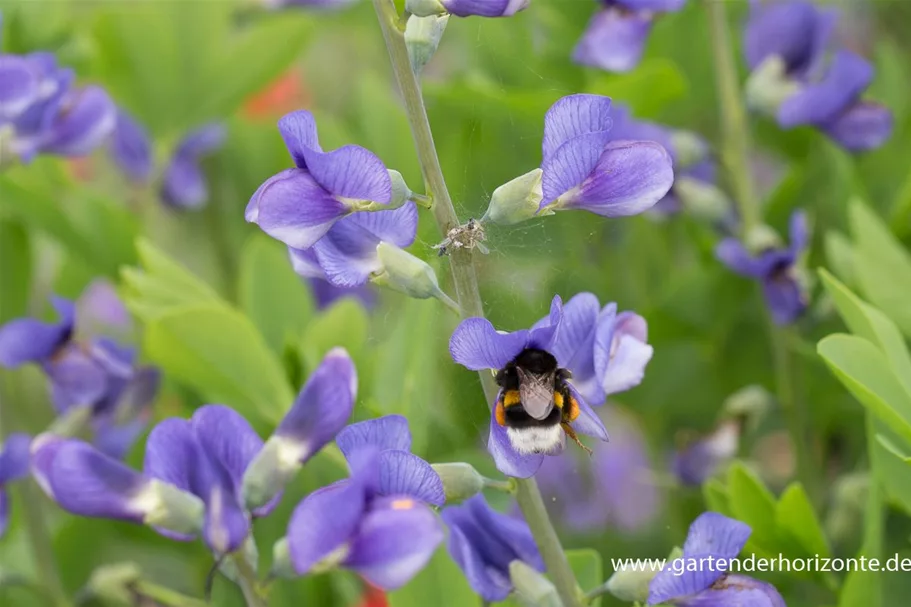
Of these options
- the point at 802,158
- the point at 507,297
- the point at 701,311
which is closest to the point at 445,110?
the point at 701,311

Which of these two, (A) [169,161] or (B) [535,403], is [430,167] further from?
(A) [169,161]

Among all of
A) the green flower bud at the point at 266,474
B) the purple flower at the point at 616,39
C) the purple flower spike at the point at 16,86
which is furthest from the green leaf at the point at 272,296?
the green flower bud at the point at 266,474

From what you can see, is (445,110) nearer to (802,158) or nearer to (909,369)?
(802,158)

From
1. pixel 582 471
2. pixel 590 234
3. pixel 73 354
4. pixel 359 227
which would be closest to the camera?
pixel 359 227

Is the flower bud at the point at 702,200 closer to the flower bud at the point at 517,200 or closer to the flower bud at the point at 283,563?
the flower bud at the point at 517,200

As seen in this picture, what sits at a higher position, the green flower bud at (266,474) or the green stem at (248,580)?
the green flower bud at (266,474)

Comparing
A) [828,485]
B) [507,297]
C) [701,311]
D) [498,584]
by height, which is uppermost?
[507,297]

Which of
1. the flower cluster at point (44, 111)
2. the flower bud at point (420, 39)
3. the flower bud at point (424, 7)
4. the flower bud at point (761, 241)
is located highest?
the flower bud at point (424, 7)
